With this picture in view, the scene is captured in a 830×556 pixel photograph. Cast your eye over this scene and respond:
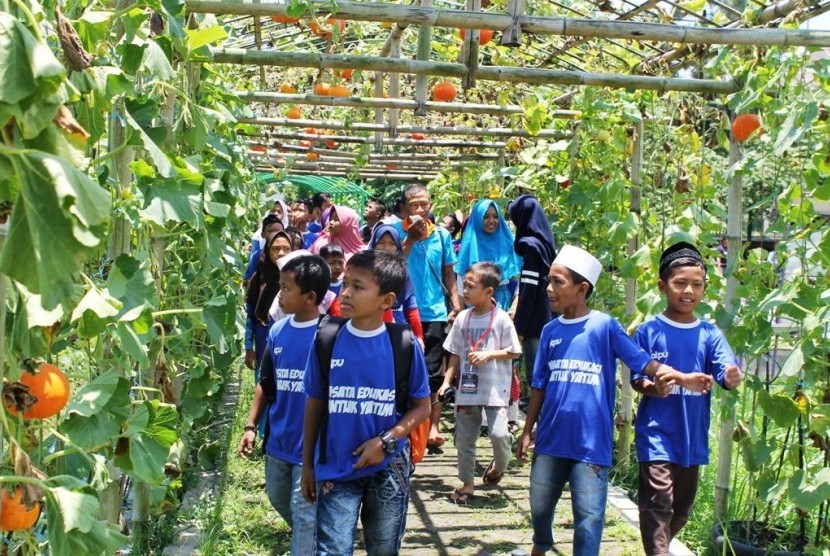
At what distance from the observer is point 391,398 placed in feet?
10.8

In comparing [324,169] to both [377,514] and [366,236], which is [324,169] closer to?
[366,236]

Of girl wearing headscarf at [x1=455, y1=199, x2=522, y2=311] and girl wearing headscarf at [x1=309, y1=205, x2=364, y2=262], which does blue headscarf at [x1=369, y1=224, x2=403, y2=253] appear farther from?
girl wearing headscarf at [x1=455, y1=199, x2=522, y2=311]

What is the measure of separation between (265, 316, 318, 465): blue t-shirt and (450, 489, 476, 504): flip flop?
1.74 meters

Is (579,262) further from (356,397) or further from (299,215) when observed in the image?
(299,215)

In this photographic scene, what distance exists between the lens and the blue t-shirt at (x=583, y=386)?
3787mm

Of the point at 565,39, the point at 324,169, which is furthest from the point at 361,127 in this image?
the point at 324,169

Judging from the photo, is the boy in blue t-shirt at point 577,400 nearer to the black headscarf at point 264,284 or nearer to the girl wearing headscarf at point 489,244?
the black headscarf at point 264,284

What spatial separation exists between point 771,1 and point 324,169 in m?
11.9

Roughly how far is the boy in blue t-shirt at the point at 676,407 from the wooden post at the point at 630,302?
1892 millimetres

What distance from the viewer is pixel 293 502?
142 inches

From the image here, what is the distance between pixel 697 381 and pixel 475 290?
6.12 ft

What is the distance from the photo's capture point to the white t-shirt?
5.27 m

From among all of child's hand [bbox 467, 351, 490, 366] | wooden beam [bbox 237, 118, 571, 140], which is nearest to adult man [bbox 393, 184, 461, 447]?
child's hand [bbox 467, 351, 490, 366]

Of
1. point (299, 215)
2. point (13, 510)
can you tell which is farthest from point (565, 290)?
point (299, 215)
